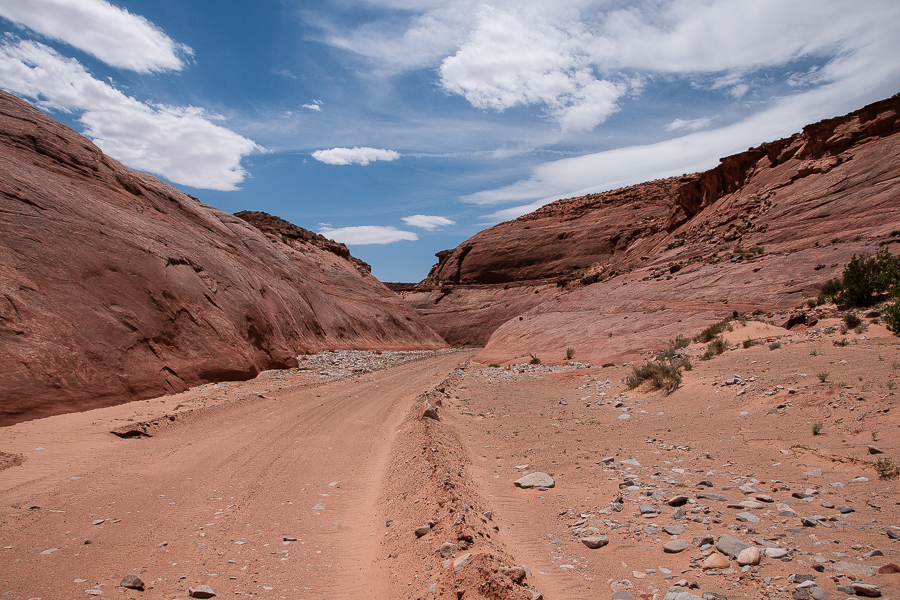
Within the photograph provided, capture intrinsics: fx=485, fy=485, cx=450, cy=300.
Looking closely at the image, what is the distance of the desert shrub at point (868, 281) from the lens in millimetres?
13945

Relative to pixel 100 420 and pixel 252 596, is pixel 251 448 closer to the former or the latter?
pixel 100 420

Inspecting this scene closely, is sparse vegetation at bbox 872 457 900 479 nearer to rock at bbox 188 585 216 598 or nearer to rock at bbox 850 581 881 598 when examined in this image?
rock at bbox 850 581 881 598

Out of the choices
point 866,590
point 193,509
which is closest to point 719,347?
point 866,590

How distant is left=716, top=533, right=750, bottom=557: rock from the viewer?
3992 mm

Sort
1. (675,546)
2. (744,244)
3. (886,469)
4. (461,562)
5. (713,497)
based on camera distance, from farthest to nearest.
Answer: (744,244) → (713,497) → (886,469) → (675,546) → (461,562)

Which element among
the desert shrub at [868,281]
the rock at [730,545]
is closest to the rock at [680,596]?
the rock at [730,545]

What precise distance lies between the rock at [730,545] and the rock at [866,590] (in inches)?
31.4

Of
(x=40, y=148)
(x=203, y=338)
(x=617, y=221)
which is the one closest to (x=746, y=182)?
(x=617, y=221)

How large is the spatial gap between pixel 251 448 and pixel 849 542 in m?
8.37

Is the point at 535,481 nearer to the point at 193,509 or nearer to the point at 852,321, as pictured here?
the point at 193,509

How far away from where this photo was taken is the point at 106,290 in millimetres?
14383

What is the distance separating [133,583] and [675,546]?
4.63 m

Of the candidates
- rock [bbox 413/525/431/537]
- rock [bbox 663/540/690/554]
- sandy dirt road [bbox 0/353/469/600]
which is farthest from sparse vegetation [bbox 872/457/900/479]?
sandy dirt road [bbox 0/353/469/600]

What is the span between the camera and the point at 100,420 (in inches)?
417
